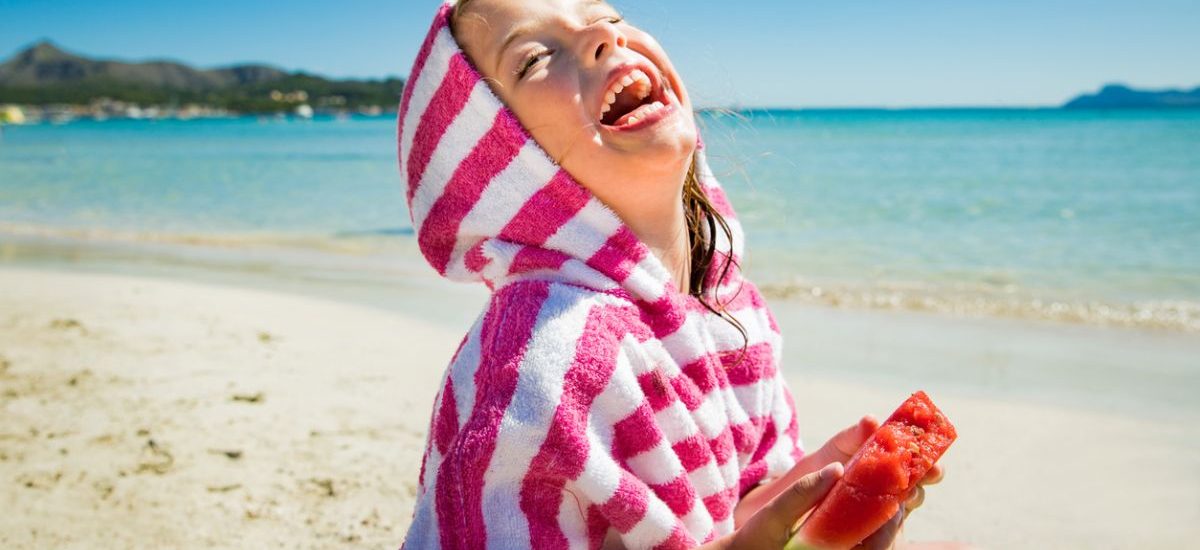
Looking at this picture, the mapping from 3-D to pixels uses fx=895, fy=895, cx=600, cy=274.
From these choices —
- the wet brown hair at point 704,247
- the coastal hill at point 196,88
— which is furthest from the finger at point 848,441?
the coastal hill at point 196,88

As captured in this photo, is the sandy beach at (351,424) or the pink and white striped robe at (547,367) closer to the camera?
the pink and white striped robe at (547,367)

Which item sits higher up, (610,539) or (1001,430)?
(610,539)

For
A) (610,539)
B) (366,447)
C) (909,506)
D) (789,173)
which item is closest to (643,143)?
(610,539)

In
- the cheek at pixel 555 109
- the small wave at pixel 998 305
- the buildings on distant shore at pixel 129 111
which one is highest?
the cheek at pixel 555 109

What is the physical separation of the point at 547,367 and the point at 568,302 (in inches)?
5.8

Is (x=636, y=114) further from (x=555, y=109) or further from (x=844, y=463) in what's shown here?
(x=844, y=463)

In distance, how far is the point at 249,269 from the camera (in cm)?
846

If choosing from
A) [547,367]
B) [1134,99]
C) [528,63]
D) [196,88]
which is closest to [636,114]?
[528,63]

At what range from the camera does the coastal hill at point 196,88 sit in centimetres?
11712

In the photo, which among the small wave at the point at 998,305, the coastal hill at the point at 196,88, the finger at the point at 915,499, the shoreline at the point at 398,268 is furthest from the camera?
the coastal hill at the point at 196,88

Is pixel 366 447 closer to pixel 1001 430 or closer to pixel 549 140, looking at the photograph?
pixel 549 140

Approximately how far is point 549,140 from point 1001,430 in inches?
117

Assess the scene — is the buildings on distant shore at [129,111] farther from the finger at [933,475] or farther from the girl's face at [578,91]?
the finger at [933,475]

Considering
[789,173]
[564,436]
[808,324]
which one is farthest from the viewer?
[789,173]
